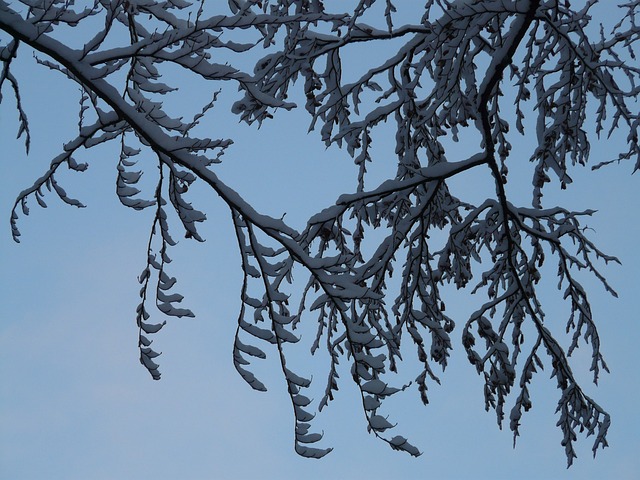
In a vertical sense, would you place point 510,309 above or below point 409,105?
below

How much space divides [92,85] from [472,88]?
300cm

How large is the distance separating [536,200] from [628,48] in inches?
54.6

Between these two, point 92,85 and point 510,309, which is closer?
point 92,85

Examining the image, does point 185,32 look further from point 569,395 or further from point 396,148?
point 569,395

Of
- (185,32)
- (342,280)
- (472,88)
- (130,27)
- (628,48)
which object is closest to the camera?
(185,32)

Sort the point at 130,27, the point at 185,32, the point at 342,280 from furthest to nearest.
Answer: the point at 130,27
the point at 342,280
the point at 185,32

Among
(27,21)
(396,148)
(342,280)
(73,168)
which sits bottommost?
(342,280)

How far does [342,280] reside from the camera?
3523 mm

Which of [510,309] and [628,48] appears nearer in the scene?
[510,309]

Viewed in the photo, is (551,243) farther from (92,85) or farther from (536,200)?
(92,85)

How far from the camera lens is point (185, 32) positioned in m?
3.13

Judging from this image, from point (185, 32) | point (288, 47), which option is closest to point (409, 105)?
point (288, 47)

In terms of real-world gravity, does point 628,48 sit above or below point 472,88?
above

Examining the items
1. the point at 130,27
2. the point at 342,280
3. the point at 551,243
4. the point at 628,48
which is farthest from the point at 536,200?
the point at 130,27
